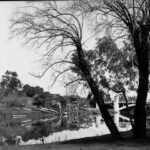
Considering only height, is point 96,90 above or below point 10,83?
below

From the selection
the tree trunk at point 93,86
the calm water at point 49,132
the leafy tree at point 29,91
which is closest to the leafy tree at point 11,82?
the leafy tree at point 29,91

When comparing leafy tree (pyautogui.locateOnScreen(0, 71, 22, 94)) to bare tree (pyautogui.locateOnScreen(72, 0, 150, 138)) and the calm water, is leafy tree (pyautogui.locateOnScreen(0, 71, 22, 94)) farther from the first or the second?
bare tree (pyautogui.locateOnScreen(72, 0, 150, 138))

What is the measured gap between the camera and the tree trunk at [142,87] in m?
11.0

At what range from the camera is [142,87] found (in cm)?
1159

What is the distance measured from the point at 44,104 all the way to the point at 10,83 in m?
19.7

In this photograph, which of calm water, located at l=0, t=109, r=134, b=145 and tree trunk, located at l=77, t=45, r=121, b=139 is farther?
calm water, located at l=0, t=109, r=134, b=145

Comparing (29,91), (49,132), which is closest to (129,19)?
(49,132)

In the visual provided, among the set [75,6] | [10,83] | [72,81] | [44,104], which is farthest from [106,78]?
[10,83]

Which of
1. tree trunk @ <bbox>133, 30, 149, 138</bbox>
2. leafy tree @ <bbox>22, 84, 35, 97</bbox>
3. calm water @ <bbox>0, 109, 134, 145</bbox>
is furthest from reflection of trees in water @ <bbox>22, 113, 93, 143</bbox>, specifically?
leafy tree @ <bbox>22, 84, 35, 97</bbox>

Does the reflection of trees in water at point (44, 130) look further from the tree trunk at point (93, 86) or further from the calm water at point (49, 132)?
the tree trunk at point (93, 86)

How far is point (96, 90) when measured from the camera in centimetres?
1228

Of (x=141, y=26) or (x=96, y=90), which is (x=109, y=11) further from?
(x=96, y=90)

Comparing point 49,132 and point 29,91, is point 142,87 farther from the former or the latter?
point 29,91

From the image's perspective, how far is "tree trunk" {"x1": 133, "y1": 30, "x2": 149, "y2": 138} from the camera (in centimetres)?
1096
